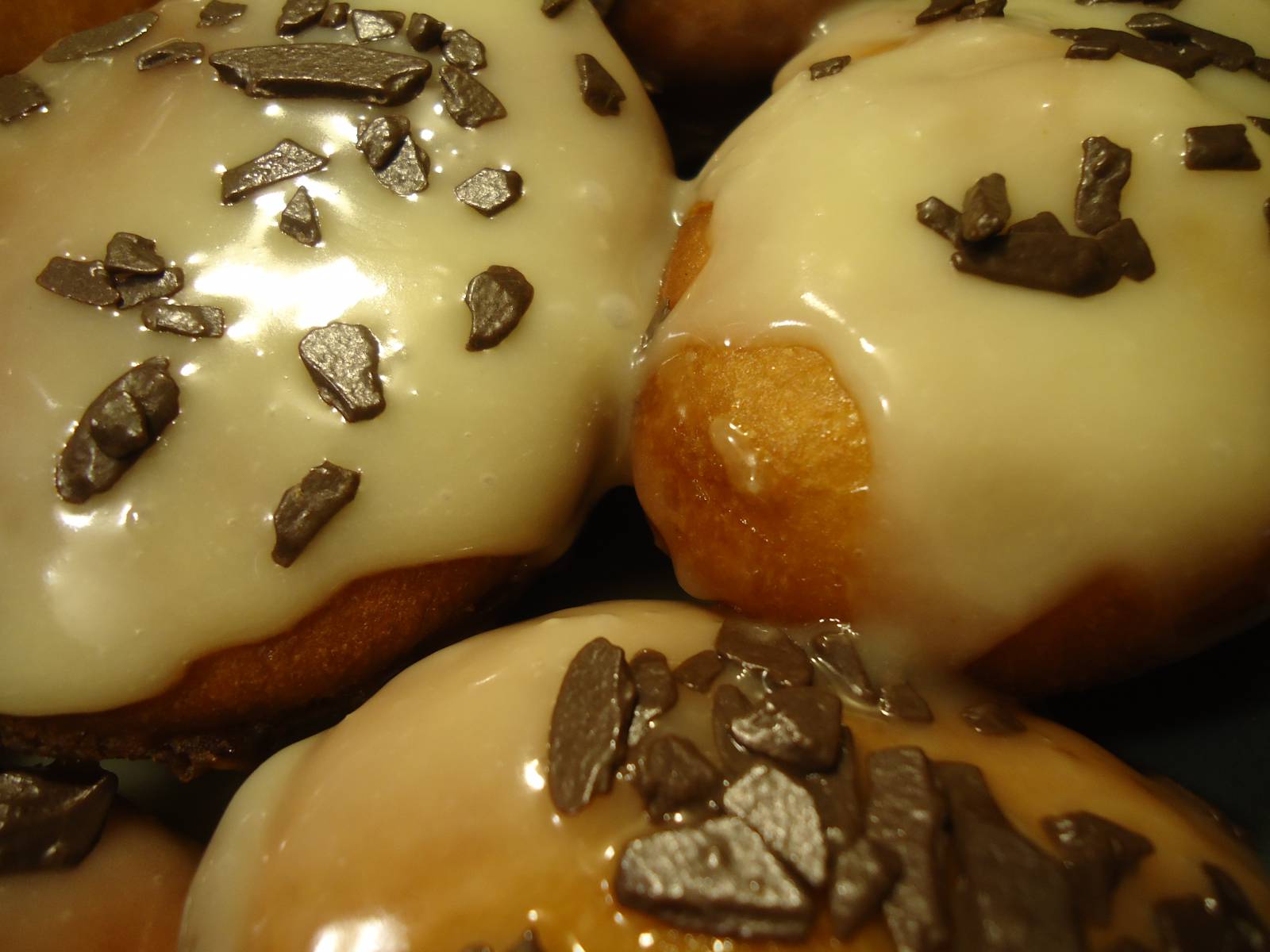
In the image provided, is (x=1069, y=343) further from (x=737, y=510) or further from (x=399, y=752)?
(x=399, y=752)

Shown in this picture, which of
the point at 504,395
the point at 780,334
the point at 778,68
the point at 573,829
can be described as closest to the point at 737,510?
the point at 780,334

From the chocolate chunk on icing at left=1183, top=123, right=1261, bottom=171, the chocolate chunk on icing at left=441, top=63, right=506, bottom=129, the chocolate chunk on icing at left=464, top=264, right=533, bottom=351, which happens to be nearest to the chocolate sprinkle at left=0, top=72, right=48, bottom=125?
the chocolate chunk on icing at left=441, top=63, right=506, bottom=129

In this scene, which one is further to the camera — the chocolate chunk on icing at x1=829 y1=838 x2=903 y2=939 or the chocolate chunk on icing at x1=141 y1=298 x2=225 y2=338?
the chocolate chunk on icing at x1=141 y1=298 x2=225 y2=338

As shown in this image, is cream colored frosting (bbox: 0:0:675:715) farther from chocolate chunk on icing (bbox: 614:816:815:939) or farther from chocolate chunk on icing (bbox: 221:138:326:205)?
chocolate chunk on icing (bbox: 614:816:815:939)

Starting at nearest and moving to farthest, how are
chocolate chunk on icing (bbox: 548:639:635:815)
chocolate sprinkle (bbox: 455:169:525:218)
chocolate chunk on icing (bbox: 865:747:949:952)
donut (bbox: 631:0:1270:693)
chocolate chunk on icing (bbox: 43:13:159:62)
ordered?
chocolate chunk on icing (bbox: 865:747:949:952) < chocolate chunk on icing (bbox: 548:639:635:815) < donut (bbox: 631:0:1270:693) < chocolate sprinkle (bbox: 455:169:525:218) < chocolate chunk on icing (bbox: 43:13:159:62)

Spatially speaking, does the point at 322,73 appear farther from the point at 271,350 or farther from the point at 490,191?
the point at 271,350

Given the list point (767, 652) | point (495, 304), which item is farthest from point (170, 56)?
point (767, 652)

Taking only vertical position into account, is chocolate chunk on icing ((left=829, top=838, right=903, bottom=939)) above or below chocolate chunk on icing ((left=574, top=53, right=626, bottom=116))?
below
